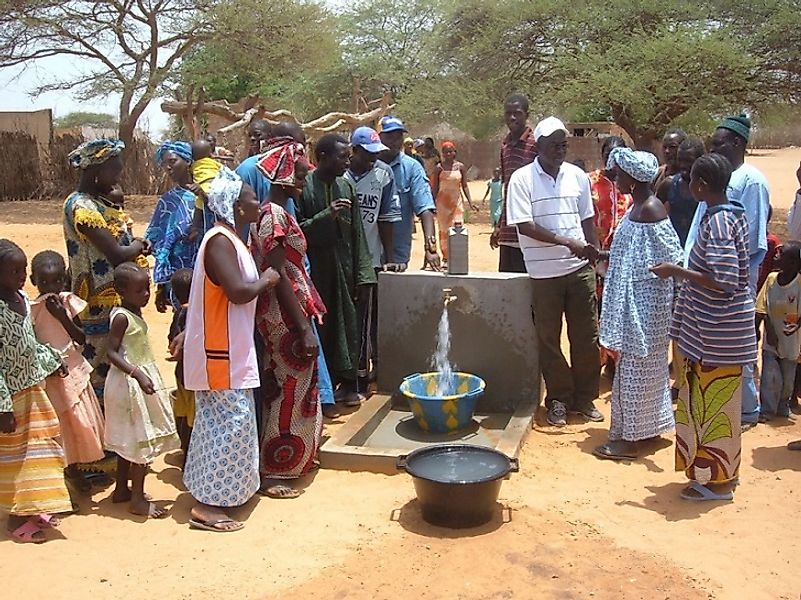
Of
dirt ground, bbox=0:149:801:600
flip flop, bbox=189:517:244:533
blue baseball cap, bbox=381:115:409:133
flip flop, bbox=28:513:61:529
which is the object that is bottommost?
dirt ground, bbox=0:149:801:600

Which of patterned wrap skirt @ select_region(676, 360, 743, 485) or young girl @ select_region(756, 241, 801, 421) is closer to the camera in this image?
patterned wrap skirt @ select_region(676, 360, 743, 485)

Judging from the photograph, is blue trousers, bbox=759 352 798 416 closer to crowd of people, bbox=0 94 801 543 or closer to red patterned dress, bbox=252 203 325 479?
crowd of people, bbox=0 94 801 543

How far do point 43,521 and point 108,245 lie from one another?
4.60ft

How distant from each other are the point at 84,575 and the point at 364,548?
4.06ft

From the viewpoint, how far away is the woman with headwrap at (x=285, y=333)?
4355 mm

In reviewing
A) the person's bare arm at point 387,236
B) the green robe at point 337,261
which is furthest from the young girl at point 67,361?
the person's bare arm at point 387,236

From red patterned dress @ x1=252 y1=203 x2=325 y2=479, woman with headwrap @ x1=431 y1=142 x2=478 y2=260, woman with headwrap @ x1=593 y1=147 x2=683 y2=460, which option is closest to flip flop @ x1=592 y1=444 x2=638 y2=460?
woman with headwrap @ x1=593 y1=147 x2=683 y2=460

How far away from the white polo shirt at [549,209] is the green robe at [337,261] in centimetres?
103

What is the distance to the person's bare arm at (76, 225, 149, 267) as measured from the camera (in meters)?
4.34

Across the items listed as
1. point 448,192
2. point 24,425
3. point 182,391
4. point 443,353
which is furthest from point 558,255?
point 448,192

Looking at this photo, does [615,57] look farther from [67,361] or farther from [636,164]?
[67,361]

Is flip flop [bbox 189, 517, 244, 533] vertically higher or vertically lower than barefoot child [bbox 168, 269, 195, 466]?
lower

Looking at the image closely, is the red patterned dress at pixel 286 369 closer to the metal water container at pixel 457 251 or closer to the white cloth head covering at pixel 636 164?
the metal water container at pixel 457 251

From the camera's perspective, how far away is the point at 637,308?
16.2 ft
